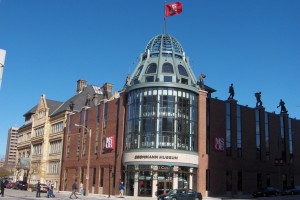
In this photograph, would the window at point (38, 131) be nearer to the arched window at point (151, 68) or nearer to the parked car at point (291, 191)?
the arched window at point (151, 68)

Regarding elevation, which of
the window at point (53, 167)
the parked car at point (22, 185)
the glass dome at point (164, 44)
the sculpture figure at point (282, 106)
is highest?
the glass dome at point (164, 44)

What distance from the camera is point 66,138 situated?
72125 millimetres

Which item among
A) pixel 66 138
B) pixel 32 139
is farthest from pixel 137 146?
pixel 32 139

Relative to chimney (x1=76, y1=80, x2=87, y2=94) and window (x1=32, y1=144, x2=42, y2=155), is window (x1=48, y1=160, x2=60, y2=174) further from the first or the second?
chimney (x1=76, y1=80, x2=87, y2=94)

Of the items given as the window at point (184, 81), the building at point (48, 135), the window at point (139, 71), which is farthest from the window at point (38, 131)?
the window at point (184, 81)

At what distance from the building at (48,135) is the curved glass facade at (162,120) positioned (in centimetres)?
2017

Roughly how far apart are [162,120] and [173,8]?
16.4 metres

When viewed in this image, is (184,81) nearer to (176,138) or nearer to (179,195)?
(176,138)

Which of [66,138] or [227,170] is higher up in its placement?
[66,138]

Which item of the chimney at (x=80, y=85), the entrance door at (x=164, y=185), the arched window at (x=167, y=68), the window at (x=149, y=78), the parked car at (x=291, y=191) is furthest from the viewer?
the chimney at (x=80, y=85)

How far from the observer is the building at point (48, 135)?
75312 millimetres

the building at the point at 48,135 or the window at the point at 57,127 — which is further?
the window at the point at 57,127

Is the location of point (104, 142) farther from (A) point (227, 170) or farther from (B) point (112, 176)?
(A) point (227, 170)

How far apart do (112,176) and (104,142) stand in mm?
6979
